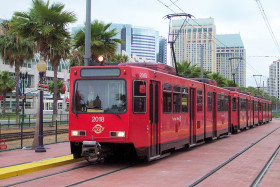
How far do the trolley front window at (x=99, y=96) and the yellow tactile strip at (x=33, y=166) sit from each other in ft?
5.60

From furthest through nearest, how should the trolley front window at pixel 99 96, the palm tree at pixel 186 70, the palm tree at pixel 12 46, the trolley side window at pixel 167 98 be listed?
the palm tree at pixel 186 70 → the palm tree at pixel 12 46 → the trolley side window at pixel 167 98 → the trolley front window at pixel 99 96

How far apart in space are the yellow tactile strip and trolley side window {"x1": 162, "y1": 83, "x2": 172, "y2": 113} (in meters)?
3.36

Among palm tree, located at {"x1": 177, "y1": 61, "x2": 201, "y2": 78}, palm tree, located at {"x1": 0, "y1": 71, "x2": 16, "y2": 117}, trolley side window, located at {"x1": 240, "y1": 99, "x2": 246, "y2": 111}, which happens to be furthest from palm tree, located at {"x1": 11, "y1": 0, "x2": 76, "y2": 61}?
palm tree, located at {"x1": 0, "y1": 71, "x2": 16, "y2": 117}

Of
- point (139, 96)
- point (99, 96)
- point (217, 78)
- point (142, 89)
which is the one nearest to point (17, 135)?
point (99, 96)

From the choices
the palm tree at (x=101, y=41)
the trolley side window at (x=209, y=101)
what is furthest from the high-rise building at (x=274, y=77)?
the trolley side window at (x=209, y=101)

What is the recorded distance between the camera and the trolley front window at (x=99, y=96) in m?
11.9

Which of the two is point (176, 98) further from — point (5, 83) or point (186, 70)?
point (5, 83)

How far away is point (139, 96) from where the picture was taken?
12.1 m

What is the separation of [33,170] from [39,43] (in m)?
8.43

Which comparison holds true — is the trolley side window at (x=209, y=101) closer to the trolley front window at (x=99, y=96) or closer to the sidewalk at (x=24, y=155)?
the sidewalk at (x=24, y=155)

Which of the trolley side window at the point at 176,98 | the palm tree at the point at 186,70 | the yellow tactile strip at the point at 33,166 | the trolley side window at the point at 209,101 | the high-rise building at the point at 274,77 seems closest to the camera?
the yellow tactile strip at the point at 33,166

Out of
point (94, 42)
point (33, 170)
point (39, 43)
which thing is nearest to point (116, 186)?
point (33, 170)

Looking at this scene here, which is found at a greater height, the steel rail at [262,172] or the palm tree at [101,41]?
the palm tree at [101,41]

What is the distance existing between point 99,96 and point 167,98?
303 centimetres
